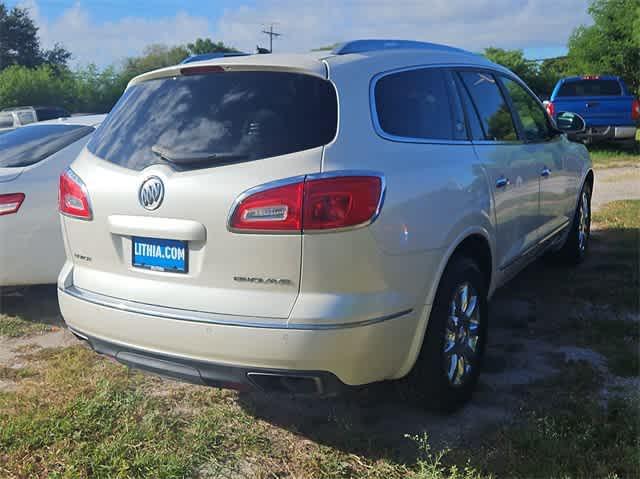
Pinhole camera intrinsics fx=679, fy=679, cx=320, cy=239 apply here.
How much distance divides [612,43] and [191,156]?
29938mm

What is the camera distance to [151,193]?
9.44 ft

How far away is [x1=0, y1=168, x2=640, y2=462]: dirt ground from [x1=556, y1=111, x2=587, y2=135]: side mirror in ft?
4.12

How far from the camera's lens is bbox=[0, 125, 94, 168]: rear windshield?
496 centimetres

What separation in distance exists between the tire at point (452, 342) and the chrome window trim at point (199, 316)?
33 centimetres

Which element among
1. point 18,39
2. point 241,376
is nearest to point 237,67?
point 241,376

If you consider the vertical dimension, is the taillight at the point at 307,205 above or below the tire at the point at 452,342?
above

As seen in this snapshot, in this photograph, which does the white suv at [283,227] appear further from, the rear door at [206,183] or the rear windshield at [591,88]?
the rear windshield at [591,88]

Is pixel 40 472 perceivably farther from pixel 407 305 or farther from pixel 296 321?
pixel 407 305

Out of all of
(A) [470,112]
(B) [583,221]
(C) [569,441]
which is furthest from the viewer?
(B) [583,221]

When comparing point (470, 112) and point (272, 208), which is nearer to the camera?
point (272, 208)

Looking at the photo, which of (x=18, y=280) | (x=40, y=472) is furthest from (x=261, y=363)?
(x=18, y=280)

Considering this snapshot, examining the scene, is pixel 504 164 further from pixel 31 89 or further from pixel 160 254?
pixel 31 89

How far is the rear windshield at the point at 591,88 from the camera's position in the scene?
14938 millimetres

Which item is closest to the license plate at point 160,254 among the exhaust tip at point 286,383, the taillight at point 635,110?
the exhaust tip at point 286,383
